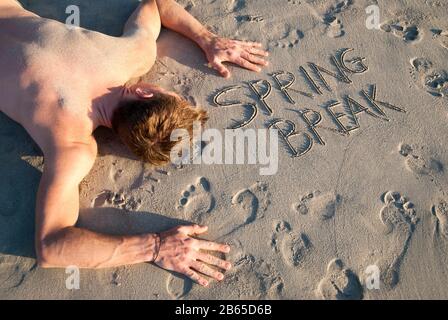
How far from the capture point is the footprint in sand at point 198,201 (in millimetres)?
3010

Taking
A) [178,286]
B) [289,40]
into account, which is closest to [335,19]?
[289,40]

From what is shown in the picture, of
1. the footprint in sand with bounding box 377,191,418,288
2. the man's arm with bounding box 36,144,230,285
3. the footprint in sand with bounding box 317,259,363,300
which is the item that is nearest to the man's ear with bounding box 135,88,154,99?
the man's arm with bounding box 36,144,230,285

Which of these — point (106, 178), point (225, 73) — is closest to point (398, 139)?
point (225, 73)

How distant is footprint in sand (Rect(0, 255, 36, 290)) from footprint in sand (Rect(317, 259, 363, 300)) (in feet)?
7.00

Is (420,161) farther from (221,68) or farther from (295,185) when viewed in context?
(221,68)

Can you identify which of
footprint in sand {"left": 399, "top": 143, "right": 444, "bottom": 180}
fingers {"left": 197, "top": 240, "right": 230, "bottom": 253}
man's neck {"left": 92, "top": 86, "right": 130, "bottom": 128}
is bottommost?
fingers {"left": 197, "top": 240, "right": 230, "bottom": 253}

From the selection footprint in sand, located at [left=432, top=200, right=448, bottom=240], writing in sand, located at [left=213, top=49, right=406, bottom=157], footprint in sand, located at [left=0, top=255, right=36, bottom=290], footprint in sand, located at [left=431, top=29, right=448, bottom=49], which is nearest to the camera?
footprint in sand, located at [left=0, top=255, right=36, bottom=290]

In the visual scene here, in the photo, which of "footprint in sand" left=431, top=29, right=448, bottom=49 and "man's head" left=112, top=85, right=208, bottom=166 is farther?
"footprint in sand" left=431, top=29, right=448, bottom=49

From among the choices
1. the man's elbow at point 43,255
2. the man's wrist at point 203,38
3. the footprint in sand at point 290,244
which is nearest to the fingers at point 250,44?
the man's wrist at point 203,38

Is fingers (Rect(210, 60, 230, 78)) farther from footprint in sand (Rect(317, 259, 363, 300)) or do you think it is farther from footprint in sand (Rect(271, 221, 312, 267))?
footprint in sand (Rect(317, 259, 363, 300))

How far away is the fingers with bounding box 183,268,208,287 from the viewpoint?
279 cm

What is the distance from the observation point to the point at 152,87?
2939 mm
